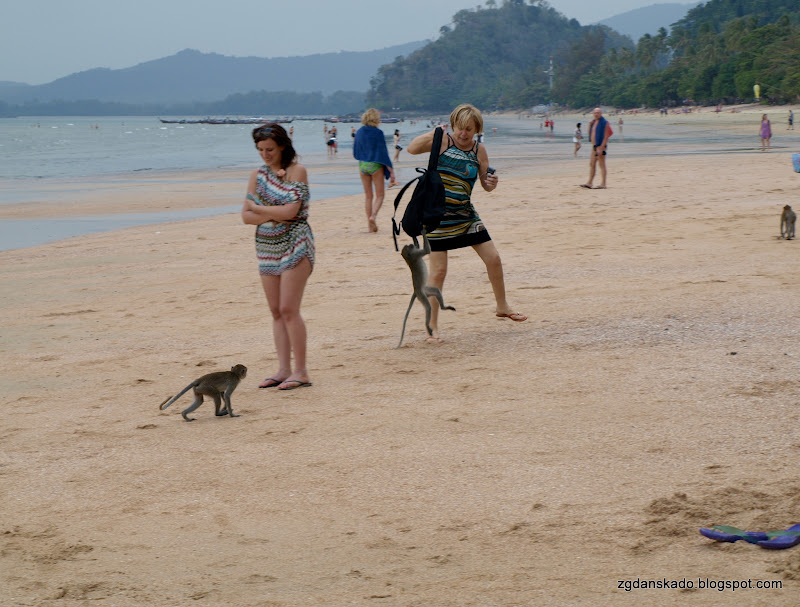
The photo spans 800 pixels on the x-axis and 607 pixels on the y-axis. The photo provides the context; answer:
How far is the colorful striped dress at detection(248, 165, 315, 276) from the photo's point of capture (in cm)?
548

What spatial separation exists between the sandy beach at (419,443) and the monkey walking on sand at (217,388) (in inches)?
5.1

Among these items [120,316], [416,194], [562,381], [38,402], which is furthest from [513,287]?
[38,402]

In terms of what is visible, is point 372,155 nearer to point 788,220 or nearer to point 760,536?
point 788,220

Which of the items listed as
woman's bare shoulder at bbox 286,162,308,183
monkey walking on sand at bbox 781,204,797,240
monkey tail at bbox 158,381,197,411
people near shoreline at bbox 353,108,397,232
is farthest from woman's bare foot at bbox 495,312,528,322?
people near shoreline at bbox 353,108,397,232

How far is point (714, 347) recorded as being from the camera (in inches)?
236

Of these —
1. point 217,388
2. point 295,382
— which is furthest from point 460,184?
point 217,388

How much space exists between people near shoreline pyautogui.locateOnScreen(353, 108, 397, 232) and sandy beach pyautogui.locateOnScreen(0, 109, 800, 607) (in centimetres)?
345

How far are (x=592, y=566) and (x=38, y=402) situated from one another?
3.96 metres

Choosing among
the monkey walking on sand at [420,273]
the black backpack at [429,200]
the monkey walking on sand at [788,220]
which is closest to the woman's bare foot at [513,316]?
the monkey walking on sand at [420,273]

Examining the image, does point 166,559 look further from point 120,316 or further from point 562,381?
point 120,316

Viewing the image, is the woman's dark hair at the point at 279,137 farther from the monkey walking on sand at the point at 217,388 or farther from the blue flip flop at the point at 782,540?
the blue flip flop at the point at 782,540

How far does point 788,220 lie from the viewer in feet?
32.1

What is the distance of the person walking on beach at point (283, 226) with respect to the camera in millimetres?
5445

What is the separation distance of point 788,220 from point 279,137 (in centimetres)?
667
